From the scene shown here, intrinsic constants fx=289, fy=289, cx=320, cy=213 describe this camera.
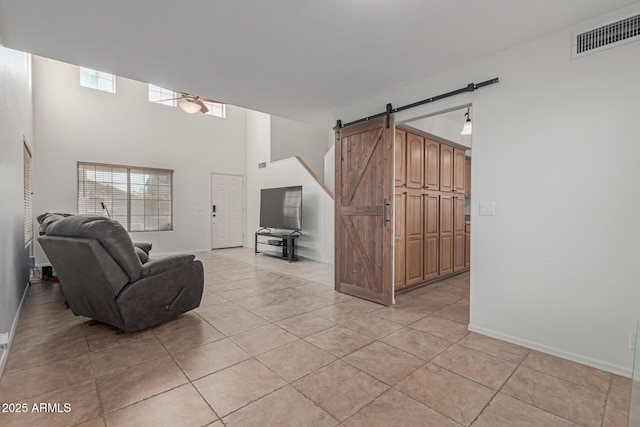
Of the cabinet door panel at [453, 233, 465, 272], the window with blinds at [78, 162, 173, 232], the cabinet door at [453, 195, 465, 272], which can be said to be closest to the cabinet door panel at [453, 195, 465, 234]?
the cabinet door at [453, 195, 465, 272]

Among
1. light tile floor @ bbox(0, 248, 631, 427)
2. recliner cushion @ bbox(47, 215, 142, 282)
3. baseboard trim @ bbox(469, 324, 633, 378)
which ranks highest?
recliner cushion @ bbox(47, 215, 142, 282)

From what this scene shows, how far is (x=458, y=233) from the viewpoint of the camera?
4980 millimetres

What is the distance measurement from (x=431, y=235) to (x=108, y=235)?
13.1 ft

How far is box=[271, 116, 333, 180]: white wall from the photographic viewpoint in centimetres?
786

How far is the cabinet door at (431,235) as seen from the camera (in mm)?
4277

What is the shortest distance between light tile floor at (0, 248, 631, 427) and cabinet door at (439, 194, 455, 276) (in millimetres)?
1520

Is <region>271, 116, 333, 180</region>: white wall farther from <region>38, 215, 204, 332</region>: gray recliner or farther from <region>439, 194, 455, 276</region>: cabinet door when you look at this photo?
<region>38, 215, 204, 332</region>: gray recliner

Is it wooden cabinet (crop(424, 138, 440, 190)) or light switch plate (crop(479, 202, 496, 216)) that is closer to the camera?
light switch plate (crop(479, 202, 496, 216))

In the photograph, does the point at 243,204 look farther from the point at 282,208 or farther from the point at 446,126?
the point at 446,126

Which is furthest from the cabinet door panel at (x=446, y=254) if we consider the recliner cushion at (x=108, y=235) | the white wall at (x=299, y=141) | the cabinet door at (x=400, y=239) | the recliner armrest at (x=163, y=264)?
the white wall at (x=299, y=141)

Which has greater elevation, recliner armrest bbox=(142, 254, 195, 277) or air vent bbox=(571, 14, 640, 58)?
air vent bbox=(571, 14, 640, 58)

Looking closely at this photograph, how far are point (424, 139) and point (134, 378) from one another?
4.19 meters

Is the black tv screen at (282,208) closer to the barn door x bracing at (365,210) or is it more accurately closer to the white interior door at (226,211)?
the white interior door at (226,211)

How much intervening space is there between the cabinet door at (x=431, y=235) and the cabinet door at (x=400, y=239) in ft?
1.78
